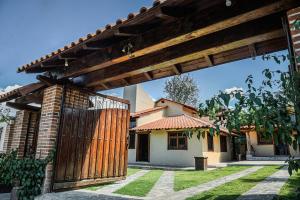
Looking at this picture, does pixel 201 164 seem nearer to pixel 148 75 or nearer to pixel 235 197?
pixel 235 197

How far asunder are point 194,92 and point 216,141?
14067 millimetres

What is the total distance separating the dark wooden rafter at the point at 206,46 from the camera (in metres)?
3.37

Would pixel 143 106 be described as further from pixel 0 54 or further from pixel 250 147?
pixel 0 54

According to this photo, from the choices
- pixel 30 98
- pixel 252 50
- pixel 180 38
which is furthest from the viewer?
pixel 30 98

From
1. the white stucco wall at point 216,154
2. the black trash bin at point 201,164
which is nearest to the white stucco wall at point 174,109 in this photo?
the white stucco wall at point 216,154

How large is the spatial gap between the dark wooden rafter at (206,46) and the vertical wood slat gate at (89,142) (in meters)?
1.66

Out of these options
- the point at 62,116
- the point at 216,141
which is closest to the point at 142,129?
the point at 216,141

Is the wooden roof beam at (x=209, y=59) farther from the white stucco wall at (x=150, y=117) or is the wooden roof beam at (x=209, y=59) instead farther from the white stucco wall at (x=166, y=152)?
the white stucco wall at (x=150, y=117)

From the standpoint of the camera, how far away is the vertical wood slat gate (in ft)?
19.4

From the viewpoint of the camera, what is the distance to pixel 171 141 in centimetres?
1631

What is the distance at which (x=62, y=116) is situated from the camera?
597 centimetres

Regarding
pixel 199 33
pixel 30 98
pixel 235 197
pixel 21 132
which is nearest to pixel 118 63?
pixel 199 33

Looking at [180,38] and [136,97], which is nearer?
[180,38]

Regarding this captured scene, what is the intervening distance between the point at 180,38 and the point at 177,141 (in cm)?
1302
